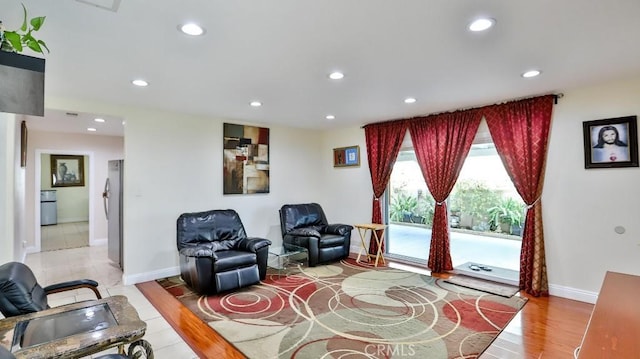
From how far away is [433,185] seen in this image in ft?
15.9

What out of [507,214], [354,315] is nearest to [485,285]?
[507,214]

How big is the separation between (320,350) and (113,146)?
6.71m

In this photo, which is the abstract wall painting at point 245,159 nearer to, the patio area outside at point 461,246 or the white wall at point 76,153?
the patio area outside at point 461,246

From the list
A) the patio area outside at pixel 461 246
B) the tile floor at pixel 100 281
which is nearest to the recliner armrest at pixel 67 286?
the tile floor at pixel 100 281

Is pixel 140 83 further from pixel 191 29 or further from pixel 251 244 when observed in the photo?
pixel 251 244

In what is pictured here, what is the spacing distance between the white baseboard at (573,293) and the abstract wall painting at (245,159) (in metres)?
4.35

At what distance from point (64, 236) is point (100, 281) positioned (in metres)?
4.42

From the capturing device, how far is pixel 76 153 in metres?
6.59

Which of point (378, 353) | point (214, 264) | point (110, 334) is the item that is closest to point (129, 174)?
point (214, 264)

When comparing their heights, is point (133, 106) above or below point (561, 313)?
above

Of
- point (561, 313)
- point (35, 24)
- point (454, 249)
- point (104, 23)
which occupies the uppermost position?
point (104, 23)

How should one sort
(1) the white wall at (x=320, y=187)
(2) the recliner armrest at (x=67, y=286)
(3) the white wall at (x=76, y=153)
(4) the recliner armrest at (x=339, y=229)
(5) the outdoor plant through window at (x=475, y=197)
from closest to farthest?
1. (2) the recliner armrest at (x=67, y=286)
2. (1) the white wall at (x=320, y=187)
3. (5) the outdoor plant through window at (x=475, y=197)
4. (4) the recliner armrest at (x=339, y=229)
5. (3) the white wall at (x=76, y=153)

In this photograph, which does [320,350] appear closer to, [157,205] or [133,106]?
[157,205]

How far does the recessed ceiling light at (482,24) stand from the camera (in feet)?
6.67
